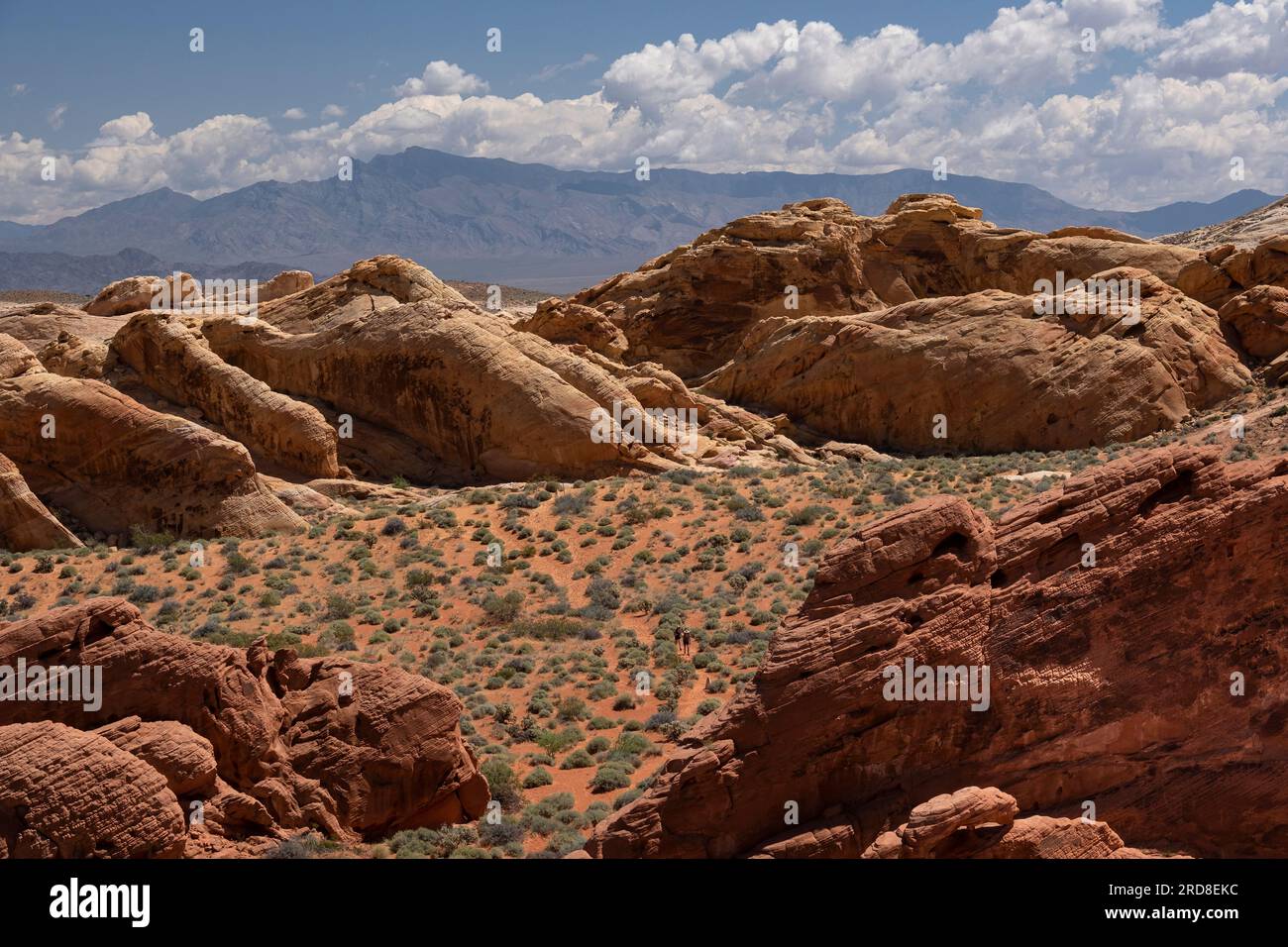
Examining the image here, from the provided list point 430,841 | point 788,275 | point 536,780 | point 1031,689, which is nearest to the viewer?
point 1031,689

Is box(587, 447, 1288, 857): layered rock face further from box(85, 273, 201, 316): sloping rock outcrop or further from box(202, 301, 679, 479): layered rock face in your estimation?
box(85, 273, 201, 316): sloping rock outcrop

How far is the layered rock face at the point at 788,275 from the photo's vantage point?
54.8m

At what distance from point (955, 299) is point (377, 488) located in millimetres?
23366

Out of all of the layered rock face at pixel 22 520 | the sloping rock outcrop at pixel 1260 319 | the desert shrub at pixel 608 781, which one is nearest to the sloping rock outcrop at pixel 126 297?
the layered rock face at pixel 22 520

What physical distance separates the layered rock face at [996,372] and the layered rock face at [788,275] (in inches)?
286

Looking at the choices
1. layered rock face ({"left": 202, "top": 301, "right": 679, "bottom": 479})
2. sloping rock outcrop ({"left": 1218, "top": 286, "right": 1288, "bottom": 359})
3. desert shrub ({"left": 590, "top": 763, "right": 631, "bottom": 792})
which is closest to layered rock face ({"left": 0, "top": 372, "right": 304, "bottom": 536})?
layered rock face ({"left": 202, "top": 301, "right": 679, "bottom": 479})

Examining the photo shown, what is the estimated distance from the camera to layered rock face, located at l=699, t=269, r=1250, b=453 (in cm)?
3969

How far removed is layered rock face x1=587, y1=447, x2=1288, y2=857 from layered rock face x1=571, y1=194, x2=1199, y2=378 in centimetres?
4230

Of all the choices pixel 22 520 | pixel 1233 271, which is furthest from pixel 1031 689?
pixel 1233 271

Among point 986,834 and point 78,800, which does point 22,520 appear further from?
point 986,834

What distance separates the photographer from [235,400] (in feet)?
115

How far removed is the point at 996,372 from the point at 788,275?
15.4 meters

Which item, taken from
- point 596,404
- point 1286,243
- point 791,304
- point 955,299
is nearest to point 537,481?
point 596,404

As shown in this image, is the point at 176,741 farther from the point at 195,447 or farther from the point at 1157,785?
the point at 195,447
